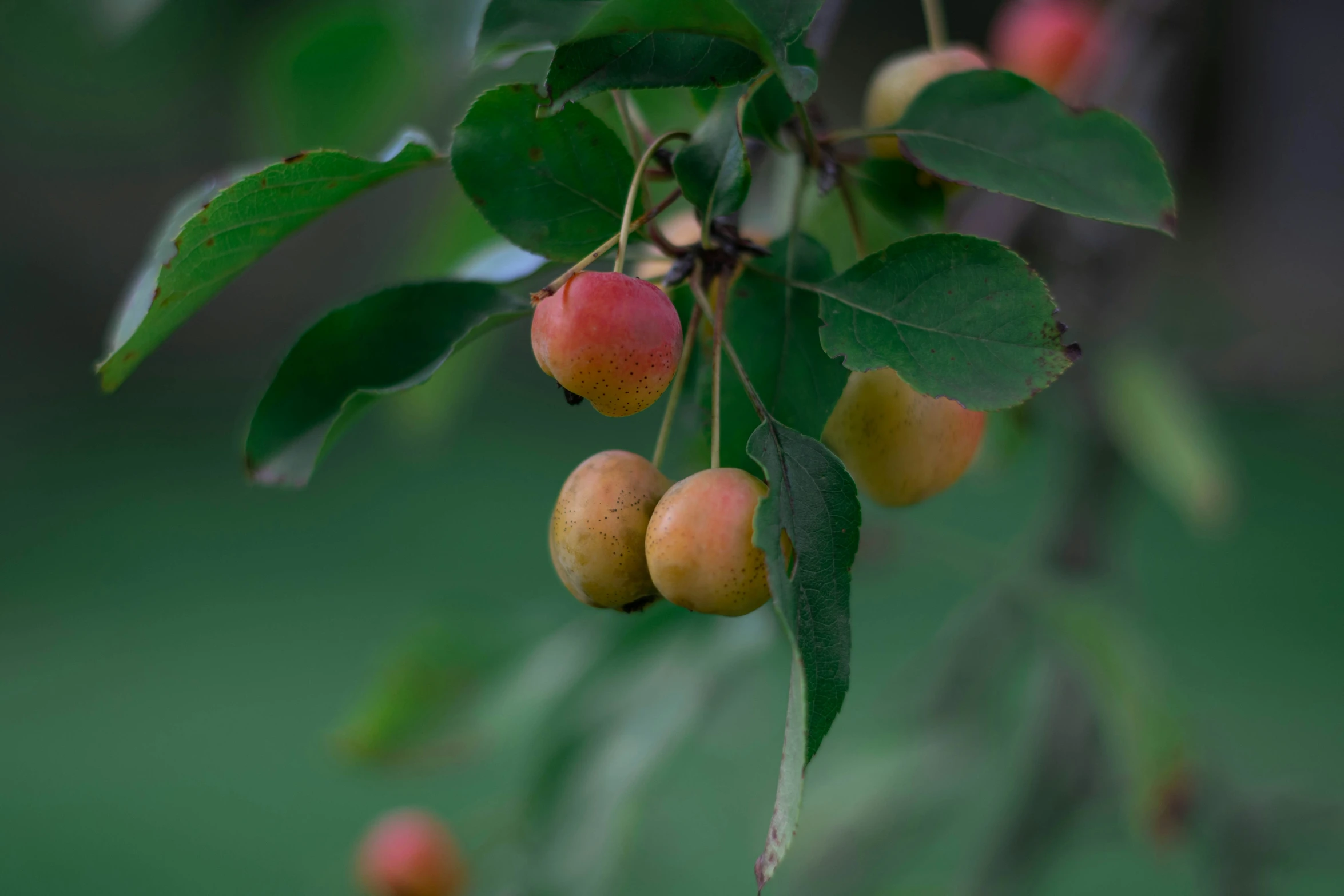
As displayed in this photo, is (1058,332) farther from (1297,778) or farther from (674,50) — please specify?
(1297,778)

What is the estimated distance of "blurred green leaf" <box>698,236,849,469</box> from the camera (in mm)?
359

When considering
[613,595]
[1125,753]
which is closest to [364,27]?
[613,595]

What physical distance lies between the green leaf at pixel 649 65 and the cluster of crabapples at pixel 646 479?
0.06 meters

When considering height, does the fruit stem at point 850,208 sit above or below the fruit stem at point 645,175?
below

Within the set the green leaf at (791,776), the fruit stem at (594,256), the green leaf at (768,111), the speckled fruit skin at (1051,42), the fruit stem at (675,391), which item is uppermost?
the fruit stem at (594,256)

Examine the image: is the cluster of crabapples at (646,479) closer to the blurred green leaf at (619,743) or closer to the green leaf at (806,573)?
the green leaf at (806,573)

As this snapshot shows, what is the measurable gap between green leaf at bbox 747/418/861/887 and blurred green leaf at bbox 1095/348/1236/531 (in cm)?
62

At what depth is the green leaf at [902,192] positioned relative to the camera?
405 mm

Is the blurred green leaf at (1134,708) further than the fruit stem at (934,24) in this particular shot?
Yes

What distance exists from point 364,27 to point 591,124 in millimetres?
437

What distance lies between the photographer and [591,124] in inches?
14.1

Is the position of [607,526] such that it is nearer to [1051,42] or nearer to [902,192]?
[902,192]

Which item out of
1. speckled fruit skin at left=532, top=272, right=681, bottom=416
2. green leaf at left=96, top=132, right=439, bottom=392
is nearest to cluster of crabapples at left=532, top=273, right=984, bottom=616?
speckled fruit skin at left=532, top=272, right=681, bottom=416

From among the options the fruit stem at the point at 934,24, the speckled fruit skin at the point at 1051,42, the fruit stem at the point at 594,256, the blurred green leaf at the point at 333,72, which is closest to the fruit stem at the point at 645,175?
the fruit stem at the point at 594,256
